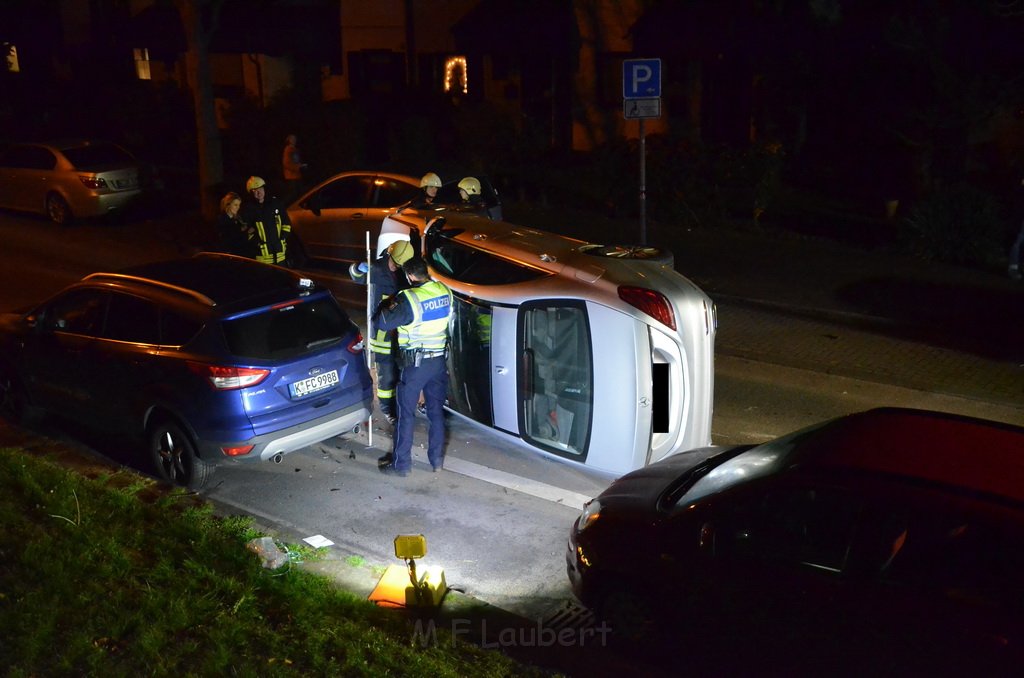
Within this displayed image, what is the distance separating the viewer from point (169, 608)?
589 cm

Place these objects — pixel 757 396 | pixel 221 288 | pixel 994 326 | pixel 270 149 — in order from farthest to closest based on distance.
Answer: pixel 270 149 → pixel 994 326 → pixel 757 396 → pixel 221 288

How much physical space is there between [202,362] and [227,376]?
0.71 feet

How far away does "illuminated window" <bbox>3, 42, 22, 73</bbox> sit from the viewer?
116 feet

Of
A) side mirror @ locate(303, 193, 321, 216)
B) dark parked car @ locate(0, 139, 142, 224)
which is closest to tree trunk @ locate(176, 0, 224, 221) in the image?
dark parked car @ locate(0, 139, 142, 224)

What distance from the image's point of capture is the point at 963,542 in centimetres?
484

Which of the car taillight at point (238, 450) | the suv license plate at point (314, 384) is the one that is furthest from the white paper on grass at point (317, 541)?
the suv license plate at point (314, 384)

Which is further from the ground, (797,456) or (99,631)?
(797,456)

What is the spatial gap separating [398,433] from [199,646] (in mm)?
→ 2920

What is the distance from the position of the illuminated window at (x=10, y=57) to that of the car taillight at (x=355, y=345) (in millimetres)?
31884

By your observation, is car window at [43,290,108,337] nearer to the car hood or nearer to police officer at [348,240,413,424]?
police officer at [348,240,413,424]

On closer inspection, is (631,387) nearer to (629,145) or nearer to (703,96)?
(629,145)

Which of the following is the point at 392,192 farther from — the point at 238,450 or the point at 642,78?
the point at 238,450

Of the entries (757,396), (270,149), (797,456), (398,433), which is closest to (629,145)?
(270,149)

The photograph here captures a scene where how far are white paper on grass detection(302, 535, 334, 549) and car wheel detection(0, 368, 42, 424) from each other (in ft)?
11.4
